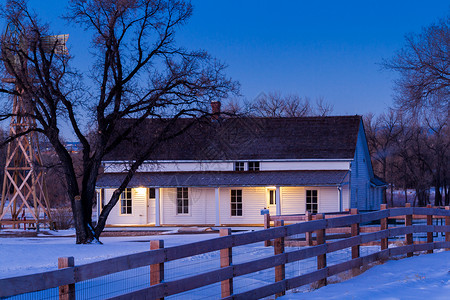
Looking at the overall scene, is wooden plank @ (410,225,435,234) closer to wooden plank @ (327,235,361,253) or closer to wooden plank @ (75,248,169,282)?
wooden plank @ (327,235,361,253)

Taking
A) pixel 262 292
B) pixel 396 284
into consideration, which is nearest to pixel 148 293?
pixel 262 292

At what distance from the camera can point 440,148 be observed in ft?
209

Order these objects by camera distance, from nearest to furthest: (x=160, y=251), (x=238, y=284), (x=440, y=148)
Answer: (x=160, y=251) → (x=238, y=284) → (x=440, y=148)

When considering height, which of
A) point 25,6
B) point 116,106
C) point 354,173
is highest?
point 25,6

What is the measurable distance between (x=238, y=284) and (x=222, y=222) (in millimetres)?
23124

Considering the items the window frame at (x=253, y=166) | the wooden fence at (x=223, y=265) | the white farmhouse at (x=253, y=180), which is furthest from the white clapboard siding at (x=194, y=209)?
the wooden fence at (x=223, y=265)

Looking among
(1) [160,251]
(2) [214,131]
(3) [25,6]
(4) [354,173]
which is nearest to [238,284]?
(1) [160,251]

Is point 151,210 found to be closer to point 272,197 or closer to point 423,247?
point 272,197

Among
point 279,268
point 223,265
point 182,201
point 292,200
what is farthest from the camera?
point 182,201

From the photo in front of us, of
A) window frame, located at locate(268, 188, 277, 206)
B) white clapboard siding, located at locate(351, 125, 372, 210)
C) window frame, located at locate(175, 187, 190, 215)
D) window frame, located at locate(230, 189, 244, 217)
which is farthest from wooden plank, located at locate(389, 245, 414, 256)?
window frame, located at locate(175, 187, 190, 215)

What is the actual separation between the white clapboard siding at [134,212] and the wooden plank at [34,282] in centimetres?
3082

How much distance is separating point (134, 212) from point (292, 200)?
32.0 feet

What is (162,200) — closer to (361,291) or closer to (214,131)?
(214,131)

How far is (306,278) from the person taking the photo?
9.73 meters
